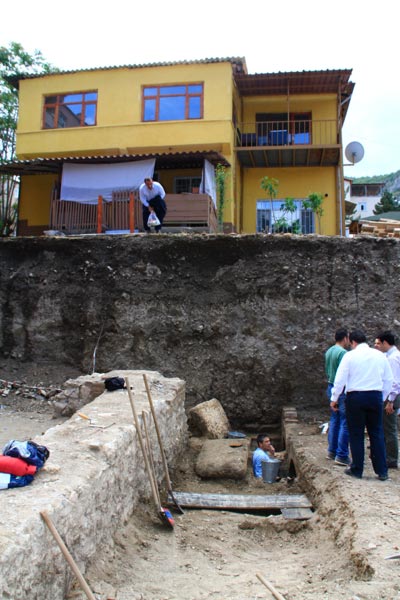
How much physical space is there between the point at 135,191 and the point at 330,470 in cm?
999

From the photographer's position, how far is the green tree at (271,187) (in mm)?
16047

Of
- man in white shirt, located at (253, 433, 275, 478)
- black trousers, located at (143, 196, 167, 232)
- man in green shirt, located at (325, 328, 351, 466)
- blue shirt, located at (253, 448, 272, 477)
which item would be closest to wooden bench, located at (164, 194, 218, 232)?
black trousers, located at (143, 196, 167, 232)

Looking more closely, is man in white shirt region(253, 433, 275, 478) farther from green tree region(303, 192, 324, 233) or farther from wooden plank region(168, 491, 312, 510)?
green tree region(303, 192, 324, 233)

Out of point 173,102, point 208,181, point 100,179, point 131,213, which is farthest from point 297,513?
point 173,102

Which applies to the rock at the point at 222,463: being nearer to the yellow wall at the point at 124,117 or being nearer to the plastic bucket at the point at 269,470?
the plastic bucket at the point at 269,470

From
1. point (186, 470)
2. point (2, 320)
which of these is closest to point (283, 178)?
point (2, 320)

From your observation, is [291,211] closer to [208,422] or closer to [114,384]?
[208,422]

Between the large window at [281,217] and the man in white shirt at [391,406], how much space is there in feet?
35.4

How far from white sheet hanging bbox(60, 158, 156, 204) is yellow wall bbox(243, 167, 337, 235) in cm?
420

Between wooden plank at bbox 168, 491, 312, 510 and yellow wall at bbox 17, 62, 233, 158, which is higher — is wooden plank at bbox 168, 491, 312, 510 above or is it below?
below

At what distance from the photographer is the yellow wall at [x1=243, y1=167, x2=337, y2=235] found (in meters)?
17.1

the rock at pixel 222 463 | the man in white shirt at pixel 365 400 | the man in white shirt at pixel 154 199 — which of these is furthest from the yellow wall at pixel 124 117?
the man in white shirt at pixel 365 400

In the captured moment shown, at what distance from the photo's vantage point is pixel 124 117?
53.5ft

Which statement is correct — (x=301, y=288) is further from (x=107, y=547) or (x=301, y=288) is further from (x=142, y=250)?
(x=107, y=547)
